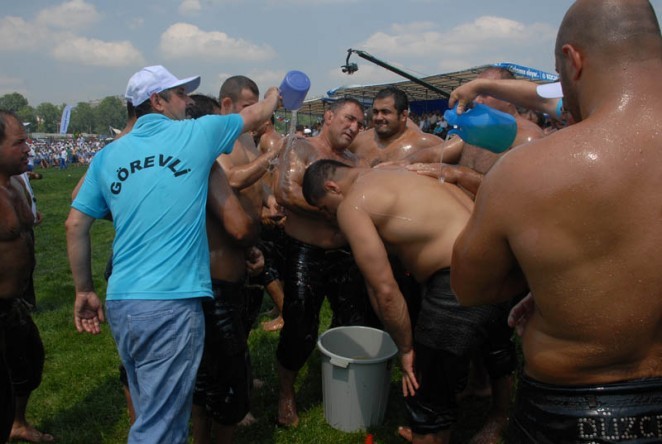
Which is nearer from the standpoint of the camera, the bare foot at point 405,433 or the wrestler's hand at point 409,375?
the wrestler's hand at point 409,375

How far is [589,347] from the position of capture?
145 cm

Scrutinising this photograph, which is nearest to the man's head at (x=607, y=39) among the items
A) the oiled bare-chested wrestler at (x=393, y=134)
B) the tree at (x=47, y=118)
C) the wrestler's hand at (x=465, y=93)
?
the wrestler's hand at (x=465, y=93)

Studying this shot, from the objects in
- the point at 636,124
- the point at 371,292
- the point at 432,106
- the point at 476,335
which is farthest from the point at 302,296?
the point at 432,106

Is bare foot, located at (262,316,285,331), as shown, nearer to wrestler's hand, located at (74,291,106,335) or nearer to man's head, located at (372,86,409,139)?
man's head, located at (372,86,409,139)

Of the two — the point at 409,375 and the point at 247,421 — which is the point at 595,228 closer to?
the point at 409,375

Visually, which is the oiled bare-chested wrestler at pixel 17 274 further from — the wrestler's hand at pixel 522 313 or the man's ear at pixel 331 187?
the wrestler's hand at pixel 522 313

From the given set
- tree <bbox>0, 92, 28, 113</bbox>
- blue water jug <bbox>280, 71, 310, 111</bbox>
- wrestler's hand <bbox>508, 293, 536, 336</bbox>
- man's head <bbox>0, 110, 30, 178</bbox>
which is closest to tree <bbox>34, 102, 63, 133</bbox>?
tree <bbox>0, 92, 28, 113</bbox>

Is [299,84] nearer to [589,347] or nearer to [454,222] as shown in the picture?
[454,222]

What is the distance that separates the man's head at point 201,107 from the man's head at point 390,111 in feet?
5.51

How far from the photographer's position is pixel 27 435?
369cm

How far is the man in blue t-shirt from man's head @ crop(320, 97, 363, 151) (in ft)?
6.76

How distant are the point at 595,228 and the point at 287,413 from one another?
3.01m

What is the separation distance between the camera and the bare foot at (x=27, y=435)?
12.1ft

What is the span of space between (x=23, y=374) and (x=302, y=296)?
2.00m
